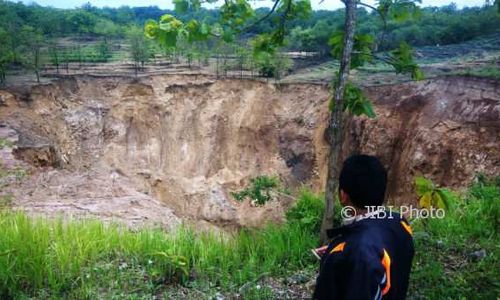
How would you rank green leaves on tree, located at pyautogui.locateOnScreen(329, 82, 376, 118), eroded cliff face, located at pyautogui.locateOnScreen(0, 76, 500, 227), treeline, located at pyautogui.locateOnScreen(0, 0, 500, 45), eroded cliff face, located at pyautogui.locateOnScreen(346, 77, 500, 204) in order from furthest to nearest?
treeline, located at pyautogui.locateOnScreen(0, 0, 500, 45)
eroded cliff face, located at pyautogui.locateOnScreen(0, 76, 500, 227)
eroded cliff face, located at pyautogui.locateOnScreen(346, 77, 500, 204)
green leaves on tree, located at pyautogui.locateOnScreen(329, 82, 376, 118)

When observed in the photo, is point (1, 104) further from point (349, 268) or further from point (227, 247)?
point (349, 268)

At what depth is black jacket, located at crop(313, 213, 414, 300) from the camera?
1.93 m

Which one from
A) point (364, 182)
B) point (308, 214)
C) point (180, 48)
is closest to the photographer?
point (364, 182)

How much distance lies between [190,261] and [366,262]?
115 inches

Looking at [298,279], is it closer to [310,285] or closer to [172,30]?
[310,285]

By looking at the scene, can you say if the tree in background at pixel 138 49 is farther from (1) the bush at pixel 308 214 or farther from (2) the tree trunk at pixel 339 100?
(2) the tree trunk at pixel 339 100

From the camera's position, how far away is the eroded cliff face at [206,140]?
37.5ft

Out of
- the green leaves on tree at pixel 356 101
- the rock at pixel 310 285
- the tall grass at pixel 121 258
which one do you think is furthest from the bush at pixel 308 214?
the green leaves on tree at pixel 356 101

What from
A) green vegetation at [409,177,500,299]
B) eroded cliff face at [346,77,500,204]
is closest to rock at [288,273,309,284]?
green vegetation at [409,177,500,299]

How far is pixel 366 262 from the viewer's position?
6.33ft

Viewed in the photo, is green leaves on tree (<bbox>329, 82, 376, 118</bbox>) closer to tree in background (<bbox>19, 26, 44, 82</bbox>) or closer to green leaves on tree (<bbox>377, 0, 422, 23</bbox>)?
green leaves on tree (<bbox>377, 0, 422, 23</bbox>)

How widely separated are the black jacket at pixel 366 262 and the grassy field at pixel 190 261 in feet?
6.48

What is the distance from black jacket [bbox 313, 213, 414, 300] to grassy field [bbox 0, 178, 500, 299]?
1974mm

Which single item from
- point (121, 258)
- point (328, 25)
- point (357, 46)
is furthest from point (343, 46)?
point (328, 25)
